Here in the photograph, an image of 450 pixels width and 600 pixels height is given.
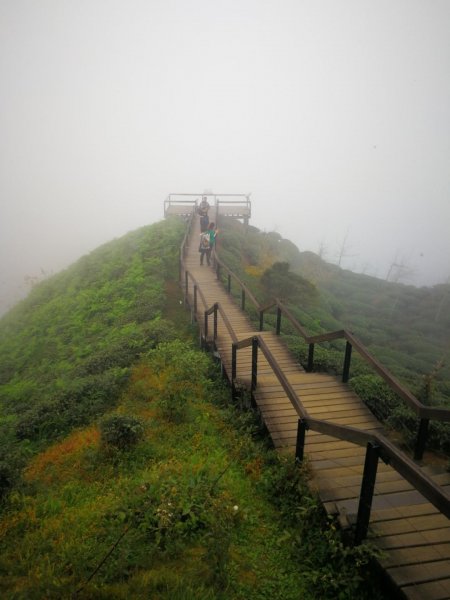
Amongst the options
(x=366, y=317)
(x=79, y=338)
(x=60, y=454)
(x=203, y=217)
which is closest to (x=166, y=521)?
(x=60, y=454)

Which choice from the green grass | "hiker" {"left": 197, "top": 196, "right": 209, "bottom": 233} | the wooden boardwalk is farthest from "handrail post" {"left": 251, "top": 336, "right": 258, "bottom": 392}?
"hiker" {"left": 197, "top": 196, "right": 209, "bottom": 233}

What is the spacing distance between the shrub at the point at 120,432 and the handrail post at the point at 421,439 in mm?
4616

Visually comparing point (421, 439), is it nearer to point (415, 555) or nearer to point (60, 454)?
point (415, 555)

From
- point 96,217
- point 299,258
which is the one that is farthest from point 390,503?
point 96,217

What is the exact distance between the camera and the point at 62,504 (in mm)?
5266

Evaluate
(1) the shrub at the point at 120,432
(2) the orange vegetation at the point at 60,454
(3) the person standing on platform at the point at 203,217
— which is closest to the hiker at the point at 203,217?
(3) the person standing on platform at the point at 203,217

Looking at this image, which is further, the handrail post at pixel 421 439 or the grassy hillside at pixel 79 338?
the grassy hillside at pixel 79 338

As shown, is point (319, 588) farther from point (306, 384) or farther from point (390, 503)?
point (306, 384)

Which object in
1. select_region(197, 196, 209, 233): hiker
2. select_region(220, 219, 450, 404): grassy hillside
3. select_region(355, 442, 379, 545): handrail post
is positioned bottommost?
select_region(220, 219, 450, 404): grassy hillside

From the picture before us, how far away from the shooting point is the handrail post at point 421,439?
5.61 m

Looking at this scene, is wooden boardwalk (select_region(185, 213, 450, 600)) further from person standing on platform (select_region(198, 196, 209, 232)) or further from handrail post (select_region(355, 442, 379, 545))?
person standing on platform (select_region(198, 196, 209, 232))

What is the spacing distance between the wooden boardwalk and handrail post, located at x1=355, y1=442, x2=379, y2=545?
195 mm

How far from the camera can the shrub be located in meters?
6.34

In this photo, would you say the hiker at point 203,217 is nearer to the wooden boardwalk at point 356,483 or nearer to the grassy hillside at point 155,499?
the grassy hillside at point 155,499
